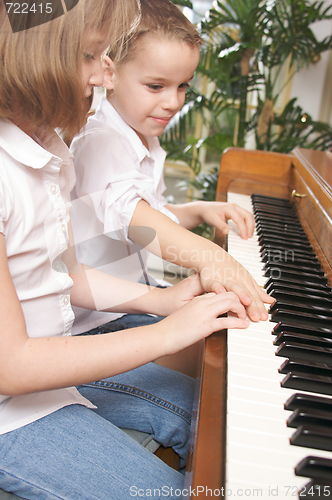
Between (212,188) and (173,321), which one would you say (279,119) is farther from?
(173,321)

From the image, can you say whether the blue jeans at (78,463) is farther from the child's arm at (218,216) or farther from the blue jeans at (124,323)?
the child's arm at (218,216)

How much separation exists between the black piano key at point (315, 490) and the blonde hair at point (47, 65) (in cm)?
61

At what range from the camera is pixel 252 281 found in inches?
31.7

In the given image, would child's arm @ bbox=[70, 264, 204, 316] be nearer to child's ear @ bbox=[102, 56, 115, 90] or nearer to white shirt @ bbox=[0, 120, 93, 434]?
white shirt @ bbox=[0, 120, 93, 434]

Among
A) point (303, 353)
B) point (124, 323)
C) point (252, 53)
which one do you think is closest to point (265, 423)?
point (303, 353)

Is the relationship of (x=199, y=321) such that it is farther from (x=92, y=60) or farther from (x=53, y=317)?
(x=92, y=60)

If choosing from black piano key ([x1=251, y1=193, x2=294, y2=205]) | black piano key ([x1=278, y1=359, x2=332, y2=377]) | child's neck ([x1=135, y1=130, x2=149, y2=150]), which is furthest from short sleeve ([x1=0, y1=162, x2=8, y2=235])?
black piano key ([x1=251, y1=193, x2=294, y2=205])

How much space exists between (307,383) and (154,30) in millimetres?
893

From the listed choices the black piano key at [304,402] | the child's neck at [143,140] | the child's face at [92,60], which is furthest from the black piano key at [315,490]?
the child's neck at [143,140]

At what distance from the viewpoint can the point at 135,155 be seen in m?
1.15

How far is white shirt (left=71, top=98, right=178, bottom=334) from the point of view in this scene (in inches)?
40.4

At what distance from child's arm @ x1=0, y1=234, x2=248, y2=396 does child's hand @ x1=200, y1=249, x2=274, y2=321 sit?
0.03 meters

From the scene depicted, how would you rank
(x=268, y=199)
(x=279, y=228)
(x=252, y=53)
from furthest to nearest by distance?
1. (x=252, y=53)
2. (x=268, y=199)
3. (x=279, y=228)

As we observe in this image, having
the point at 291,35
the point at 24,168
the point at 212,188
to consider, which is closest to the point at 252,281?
the point at 24,168
